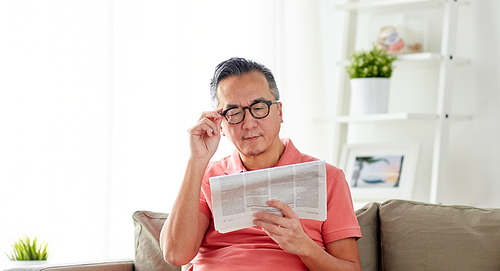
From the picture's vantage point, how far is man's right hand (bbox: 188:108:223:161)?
1534 mm

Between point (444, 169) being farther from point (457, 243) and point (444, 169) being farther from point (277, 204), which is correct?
point (277, 204)

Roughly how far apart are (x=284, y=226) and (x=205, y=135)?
16.0 inches

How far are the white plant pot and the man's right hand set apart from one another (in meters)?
1.13

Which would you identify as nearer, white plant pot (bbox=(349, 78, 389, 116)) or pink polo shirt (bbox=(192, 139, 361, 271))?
pink polo shirt (bbox=(192, 139, 361, 271))

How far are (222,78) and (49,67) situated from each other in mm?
845

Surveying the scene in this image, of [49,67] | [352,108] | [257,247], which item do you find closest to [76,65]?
[49,67]

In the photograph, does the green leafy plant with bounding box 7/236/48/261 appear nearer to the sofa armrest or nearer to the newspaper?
the sofa armrest

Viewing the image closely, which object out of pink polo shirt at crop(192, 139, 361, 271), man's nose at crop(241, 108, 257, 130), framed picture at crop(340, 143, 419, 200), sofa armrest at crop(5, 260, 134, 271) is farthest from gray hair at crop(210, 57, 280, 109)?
framed picture at crop(340, 143, 419, 200)

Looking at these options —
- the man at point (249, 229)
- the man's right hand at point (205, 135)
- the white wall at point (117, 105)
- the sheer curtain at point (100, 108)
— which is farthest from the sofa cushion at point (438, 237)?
the sheer curtain at point (100, 108)

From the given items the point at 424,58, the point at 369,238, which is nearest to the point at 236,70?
the point at 369,238

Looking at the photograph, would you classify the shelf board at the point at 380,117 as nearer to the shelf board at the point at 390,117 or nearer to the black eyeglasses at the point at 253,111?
the shelf board at the point at 390,117

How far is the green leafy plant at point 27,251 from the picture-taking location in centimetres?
189

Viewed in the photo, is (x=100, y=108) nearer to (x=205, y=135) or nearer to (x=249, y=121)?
(x=205, y=135)

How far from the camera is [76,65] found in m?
2.12
